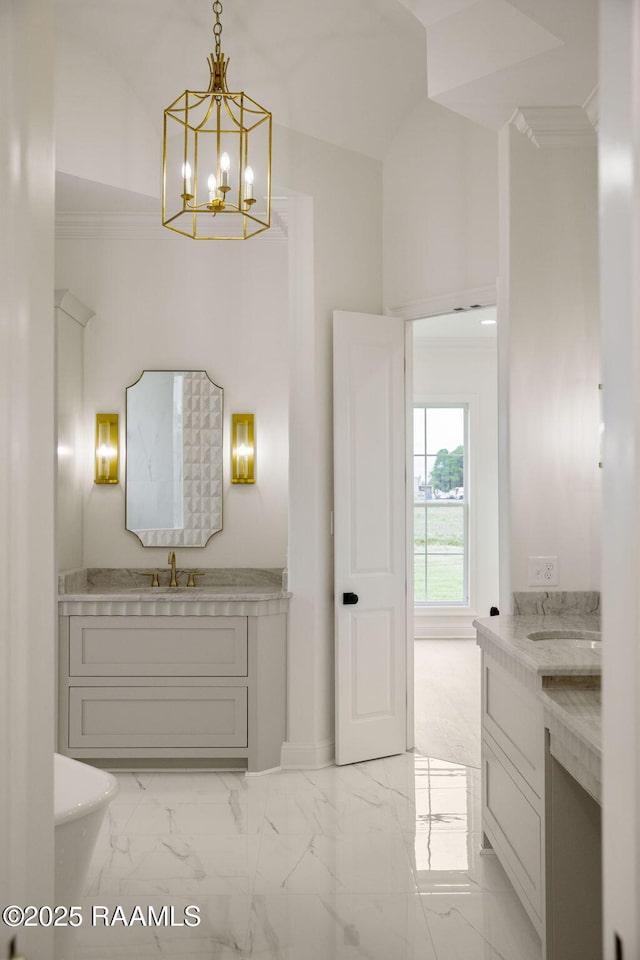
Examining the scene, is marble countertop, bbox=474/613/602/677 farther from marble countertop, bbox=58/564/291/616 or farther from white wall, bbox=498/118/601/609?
marble countertop, bbox=58/564/291/616

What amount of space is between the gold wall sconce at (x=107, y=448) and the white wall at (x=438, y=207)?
1891mm

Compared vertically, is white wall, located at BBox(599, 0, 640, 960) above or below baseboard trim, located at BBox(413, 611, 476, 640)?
above

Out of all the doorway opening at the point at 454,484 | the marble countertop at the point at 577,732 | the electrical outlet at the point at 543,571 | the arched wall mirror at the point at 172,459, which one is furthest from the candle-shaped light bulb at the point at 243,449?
the doorway opening at the point at 454,484

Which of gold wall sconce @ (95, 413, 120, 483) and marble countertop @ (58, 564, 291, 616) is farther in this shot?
gold wall sconce @ (95, 413, 120, 483)

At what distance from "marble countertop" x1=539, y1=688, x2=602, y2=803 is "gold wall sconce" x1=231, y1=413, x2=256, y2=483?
9.77 feet

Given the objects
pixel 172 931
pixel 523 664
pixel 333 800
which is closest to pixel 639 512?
pixel 523 664

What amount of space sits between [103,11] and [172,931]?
398 centimetres

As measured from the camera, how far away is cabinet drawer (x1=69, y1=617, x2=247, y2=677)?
4215mm

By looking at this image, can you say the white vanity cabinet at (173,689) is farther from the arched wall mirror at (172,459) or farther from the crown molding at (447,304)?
the crown molding at (447,304)

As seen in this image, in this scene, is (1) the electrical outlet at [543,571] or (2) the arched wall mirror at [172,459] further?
(2) the arched wall mirror at [172,459]

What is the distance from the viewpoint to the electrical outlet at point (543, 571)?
3344mm

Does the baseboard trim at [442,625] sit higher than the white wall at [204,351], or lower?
lower

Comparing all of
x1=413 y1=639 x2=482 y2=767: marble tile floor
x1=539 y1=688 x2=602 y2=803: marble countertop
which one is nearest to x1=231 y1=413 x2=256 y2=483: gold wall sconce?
x1=413 y1=639 x2=482 y2=767: marble tile floor

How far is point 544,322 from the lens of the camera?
3.36m
